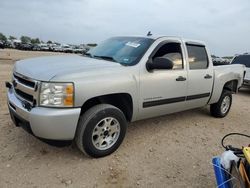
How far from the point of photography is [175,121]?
5688 millimetres

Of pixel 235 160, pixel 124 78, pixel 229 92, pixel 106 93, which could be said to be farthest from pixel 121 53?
pixel 229 92

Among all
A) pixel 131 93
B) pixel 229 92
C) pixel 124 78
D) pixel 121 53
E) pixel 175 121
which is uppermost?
pixel 121 53

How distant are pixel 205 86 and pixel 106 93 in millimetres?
2549

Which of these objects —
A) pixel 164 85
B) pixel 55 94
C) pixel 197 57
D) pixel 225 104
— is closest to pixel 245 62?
pixel 225 104

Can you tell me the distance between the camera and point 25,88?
11.6 ft

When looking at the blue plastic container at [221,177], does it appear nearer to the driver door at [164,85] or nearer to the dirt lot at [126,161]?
the dirt lot at [126,161]

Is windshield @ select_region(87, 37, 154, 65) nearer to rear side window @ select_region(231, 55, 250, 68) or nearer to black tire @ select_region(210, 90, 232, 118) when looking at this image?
black tire @ select_region(210, 90, 232, 118)

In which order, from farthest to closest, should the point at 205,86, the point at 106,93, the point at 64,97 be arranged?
1. the point at 205,86
2. the point at 106,93
3. the point at 64,97

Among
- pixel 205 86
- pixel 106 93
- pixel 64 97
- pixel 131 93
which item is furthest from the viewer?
pixel 205 86

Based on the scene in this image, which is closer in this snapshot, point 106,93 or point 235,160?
point 235,160

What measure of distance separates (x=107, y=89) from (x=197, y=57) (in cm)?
251

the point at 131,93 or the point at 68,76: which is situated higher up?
the point at 68,76

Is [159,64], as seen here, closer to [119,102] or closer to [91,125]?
[119,102]

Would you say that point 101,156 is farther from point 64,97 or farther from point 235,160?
point 235,160
